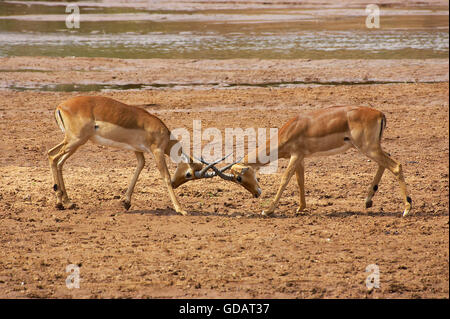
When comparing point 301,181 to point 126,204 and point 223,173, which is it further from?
point 126,204

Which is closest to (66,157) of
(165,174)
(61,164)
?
(61,164)

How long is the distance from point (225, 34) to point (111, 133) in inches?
702

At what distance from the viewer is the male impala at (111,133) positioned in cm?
966

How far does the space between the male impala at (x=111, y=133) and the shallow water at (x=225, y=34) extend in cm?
1267

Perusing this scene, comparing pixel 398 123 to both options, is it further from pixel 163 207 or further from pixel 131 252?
pixel 131 252

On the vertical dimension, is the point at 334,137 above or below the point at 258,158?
above

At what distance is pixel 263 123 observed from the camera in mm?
14648

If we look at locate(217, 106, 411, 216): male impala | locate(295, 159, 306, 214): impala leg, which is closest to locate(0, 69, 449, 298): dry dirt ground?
locate(295, 159, 306, 214): impala leg

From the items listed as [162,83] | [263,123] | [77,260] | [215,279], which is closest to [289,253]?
[215,279]

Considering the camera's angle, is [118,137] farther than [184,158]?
No

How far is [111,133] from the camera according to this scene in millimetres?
9672

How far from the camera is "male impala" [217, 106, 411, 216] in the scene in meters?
9.41

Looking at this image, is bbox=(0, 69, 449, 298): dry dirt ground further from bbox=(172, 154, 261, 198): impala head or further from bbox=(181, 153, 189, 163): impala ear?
bbox=(181, 153, 189, 163): impala ear
